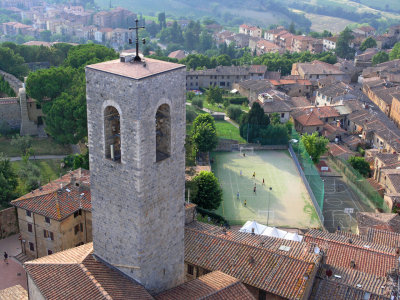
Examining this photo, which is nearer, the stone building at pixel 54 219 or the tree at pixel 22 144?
the stone building at pixel 54 219

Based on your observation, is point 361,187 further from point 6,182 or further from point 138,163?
point 138,163

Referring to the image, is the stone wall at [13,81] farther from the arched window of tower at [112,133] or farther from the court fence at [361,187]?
the arched window of tower at [112,133]

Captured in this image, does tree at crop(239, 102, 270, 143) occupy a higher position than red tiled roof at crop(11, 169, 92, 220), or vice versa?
red tiled roof at crop(11, 169, 92, 220)

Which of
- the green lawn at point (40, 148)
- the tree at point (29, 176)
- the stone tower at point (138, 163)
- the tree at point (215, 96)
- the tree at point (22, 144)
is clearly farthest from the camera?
the tree at point (215, 96)

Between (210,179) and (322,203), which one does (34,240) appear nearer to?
(210,179)

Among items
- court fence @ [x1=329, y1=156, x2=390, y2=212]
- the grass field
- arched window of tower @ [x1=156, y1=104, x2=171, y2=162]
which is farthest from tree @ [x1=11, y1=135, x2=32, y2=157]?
court fence @ [x1=329, y1=156, x2=390, y2=212]

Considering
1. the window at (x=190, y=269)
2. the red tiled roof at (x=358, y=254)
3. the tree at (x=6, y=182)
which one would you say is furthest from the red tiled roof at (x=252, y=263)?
the tree at (x=6, y=182)

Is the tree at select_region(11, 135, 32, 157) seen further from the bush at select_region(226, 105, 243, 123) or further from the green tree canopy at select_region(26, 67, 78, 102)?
the bush at select_region(226, 105, 243, 123)

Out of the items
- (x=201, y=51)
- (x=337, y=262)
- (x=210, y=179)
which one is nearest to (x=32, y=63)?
(x=210, y=179)
